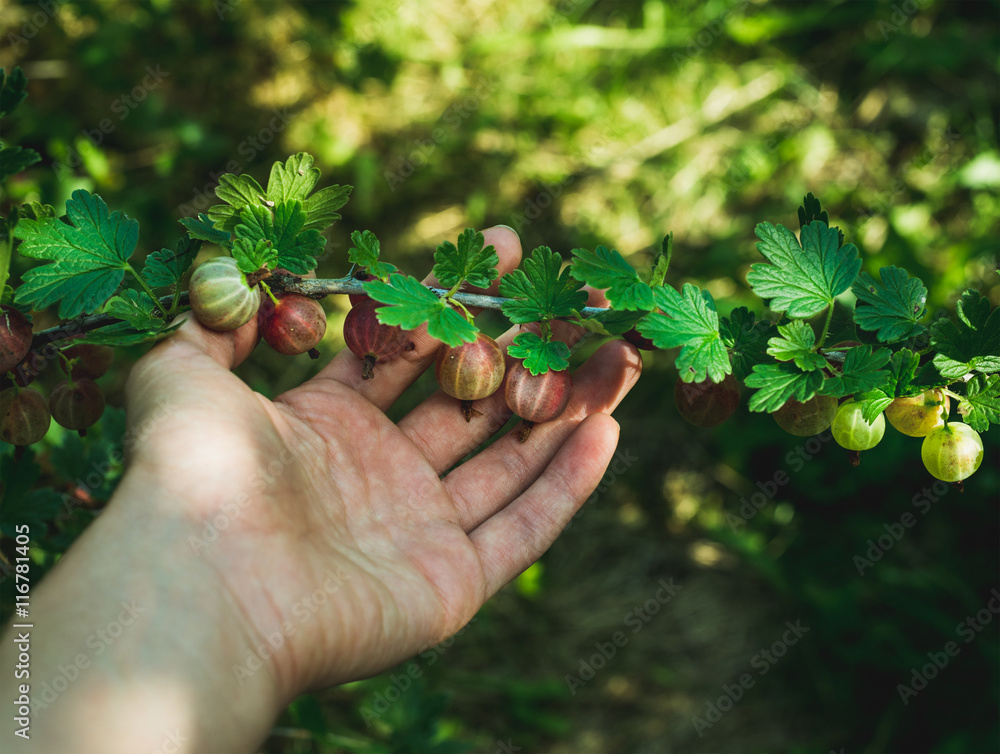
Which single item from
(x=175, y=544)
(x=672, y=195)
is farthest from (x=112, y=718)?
(x=672, y=195)

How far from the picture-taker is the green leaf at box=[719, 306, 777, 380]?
5.83 feet

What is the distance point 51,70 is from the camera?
12.7 ft

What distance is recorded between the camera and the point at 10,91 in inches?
70.1

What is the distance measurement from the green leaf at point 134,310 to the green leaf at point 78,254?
0.05m

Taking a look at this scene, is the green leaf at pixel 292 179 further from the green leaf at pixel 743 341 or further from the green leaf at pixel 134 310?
the green leaf at pixel 743 341

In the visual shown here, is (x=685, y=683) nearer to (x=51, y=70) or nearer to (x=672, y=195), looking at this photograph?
(x=672, y=195)

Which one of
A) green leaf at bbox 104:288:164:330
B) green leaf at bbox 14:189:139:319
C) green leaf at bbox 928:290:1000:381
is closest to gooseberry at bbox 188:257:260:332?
green leaf at bbox 104:288:164:330

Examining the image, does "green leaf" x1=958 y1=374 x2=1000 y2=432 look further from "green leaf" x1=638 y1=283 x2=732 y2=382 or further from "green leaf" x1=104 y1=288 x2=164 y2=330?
"green leaf" x1=104 y1=288 x2=164 y2=330

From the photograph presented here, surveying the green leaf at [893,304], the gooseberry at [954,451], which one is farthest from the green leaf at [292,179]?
the gooseberry at [954,451]

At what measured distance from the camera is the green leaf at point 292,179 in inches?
72.1

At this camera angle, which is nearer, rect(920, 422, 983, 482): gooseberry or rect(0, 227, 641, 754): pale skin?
rect(0, 227, 641, 754): pale skin

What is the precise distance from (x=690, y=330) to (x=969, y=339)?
2.15 feet

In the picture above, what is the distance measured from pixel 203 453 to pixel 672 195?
11.3 feet

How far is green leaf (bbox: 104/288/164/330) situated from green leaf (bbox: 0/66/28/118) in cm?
56
